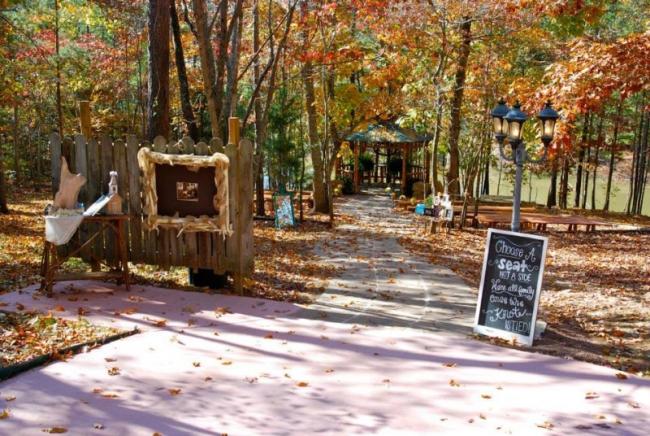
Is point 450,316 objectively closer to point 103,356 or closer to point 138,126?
point 103,356

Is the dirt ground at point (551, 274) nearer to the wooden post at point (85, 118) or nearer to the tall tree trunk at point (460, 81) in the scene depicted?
the wooden post at point (85, 118)

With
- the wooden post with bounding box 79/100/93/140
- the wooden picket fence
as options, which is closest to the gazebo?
the wooden post with bounding box 79/100/93/140

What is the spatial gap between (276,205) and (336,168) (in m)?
14.7

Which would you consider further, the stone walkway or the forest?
the forest

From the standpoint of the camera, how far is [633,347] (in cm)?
659

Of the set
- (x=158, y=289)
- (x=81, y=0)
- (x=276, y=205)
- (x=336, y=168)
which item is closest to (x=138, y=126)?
(x=81, y=0)

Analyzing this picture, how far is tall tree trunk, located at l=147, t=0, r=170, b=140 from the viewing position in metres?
10.2

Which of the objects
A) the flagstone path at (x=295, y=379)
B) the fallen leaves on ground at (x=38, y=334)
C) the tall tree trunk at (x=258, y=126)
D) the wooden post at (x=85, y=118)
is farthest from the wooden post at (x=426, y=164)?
the fallen leaves on ground at (x=38, y=334)

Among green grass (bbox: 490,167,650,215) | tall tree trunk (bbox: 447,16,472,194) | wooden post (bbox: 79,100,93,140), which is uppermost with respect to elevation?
tall tree trunk (bbox: 447,16,472,194)

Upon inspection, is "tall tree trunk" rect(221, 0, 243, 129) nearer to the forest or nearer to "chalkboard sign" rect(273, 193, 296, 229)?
the forest

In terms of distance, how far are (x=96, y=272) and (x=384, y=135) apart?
63.2ft

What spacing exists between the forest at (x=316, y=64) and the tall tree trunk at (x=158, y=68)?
0.07 feet

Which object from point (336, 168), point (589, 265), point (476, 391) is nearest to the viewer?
point (476, 391)

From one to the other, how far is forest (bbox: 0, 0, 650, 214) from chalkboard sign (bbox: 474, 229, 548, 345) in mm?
3619
